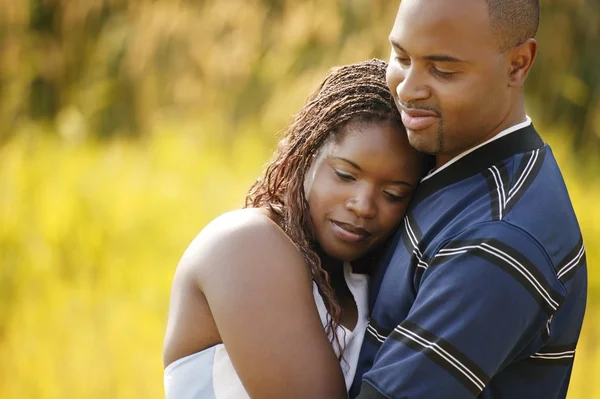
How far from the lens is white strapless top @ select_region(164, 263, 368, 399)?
6.88 ft

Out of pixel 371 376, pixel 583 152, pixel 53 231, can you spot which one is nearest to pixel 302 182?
pixel 371 376

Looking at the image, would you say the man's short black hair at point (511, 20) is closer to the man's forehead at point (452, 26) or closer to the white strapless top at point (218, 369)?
the man's forehead at point (452, 26)

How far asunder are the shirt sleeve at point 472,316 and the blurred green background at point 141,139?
2222 mm

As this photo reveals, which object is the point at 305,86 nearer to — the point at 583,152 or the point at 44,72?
the point at 583,152

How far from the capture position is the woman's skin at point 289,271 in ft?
6.64

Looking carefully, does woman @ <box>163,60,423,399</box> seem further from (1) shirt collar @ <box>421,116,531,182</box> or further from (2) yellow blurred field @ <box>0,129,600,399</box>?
(2) yellow blurred field @ <box>0,129,600,399</box>

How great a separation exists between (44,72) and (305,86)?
2277 mm

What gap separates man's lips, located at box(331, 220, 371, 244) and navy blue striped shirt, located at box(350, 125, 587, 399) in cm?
16

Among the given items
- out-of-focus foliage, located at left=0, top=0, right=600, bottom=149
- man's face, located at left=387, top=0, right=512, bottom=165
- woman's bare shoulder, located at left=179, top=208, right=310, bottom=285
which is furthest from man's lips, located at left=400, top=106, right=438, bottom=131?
out-of-focus foliage, located at left=0, top=0, right=600, bottom=149

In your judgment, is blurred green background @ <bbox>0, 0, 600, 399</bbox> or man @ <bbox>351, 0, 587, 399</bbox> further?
blurred green background @ <bbox>0, 0, 600, 399</bbox>

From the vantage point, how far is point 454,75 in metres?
1.93

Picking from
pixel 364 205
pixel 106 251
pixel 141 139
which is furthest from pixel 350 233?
pixel 141 139

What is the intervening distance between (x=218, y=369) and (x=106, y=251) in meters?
2.76

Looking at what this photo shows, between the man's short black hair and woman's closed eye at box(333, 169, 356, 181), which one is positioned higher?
the man's short black hair
